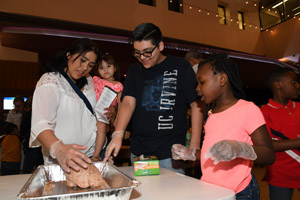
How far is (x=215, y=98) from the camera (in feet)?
3.84

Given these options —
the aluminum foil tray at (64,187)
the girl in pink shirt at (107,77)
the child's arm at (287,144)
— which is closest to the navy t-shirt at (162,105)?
the aluminum foil tray at (64,187)

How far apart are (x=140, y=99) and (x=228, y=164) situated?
0.67m

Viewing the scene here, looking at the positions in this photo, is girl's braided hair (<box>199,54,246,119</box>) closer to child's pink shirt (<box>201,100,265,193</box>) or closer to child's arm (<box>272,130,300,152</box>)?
child's pink shirt (<box>201,100,265,193</box>)

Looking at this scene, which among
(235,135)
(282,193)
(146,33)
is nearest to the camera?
(235,135)

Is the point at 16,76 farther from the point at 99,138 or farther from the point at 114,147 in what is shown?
the point at 114,147

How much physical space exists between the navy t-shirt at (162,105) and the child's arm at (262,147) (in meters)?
0.51

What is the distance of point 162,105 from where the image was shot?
147 centimetres

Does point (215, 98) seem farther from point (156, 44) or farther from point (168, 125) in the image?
point (156, 44)

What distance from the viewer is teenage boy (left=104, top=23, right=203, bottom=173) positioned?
1.45 metres

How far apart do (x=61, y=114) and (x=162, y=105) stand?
0.57 meters

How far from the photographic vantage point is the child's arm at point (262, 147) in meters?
0.96

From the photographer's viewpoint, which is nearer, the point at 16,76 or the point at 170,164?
the point at 170,164

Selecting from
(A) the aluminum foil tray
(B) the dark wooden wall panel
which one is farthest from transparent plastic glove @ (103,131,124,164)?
(B) the dark wooden wall panel

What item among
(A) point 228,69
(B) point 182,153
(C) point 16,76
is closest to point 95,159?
(B) point 182,153
